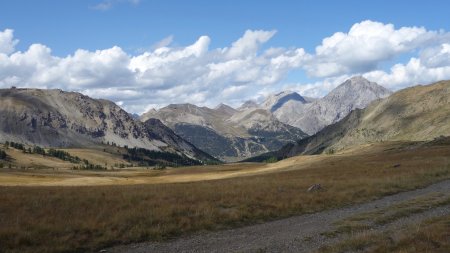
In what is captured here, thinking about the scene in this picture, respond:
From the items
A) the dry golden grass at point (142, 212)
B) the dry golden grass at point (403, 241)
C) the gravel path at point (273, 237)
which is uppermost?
the dry golden grass at point (142, 212)

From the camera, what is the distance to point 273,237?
2352cm

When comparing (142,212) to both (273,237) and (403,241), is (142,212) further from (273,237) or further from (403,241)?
(403,241)

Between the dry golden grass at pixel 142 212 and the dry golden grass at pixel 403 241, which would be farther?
the dry golden grass at pixel 142 212

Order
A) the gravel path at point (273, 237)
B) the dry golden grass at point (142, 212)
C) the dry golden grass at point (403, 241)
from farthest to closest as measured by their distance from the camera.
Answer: the dry golden grass at point (142, 212) < the gravel path at point (273, 237) < the dry golden grass at point (403, 241)

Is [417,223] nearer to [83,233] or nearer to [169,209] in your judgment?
[169,209]

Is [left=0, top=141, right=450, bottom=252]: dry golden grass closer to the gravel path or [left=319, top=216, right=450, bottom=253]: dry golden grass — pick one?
the gravel path

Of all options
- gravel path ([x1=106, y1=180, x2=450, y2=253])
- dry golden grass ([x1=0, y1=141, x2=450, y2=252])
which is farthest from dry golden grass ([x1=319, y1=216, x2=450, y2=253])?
dry golden grass ([x1=0, y1=141, x2=450, y2=252])

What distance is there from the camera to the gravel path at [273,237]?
69.9 feet

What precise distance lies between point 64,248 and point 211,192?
20.3 m

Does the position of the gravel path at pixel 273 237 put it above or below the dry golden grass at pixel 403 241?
below

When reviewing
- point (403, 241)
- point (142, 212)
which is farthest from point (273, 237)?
point (142, 212)

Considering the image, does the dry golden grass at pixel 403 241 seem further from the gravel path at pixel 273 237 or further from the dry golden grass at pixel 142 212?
the dry golden grass at pixel 142 212

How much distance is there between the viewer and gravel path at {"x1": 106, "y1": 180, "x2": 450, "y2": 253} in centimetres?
2131

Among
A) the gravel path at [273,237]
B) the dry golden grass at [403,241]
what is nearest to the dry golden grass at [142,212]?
the gravel path at [273,237]
